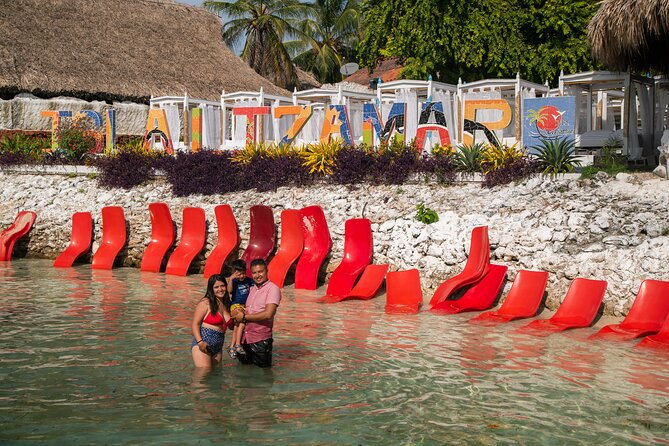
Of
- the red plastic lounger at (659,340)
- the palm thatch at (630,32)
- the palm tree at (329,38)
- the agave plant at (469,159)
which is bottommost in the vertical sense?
the red plastic lounger at (659,340)

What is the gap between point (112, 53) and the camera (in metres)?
30.9

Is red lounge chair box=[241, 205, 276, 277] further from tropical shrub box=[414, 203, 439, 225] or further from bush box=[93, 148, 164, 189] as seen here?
bush box=[93, 148, 164, 189]

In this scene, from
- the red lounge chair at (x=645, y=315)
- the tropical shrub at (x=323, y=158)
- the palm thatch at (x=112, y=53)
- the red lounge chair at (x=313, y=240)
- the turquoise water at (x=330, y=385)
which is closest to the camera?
the turquoise water at (x=330, y=385)

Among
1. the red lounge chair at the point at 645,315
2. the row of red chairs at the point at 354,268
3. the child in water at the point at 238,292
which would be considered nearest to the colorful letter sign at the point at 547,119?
the row of red chairs at the point at 354,268

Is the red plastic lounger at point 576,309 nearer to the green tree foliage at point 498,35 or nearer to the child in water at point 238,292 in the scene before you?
the child in water at point 238,292

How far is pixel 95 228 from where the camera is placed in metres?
20.1

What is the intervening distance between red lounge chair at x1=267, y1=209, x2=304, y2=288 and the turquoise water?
11.9ft

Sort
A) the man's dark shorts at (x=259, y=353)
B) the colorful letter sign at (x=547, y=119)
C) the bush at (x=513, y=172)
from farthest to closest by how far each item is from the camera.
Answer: the colorful letter sign at (x=547, y=119)
the bush at (x=513, y=172)
the man's dark shorts at (x=259, y=353)

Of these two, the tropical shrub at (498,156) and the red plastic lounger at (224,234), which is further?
the red plastic lounger at (224,234)

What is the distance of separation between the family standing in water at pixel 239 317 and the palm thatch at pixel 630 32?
1059 centimetres

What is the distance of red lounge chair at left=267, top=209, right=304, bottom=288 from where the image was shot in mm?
16734

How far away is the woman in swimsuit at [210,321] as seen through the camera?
9.02 m

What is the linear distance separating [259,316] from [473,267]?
6300 mm

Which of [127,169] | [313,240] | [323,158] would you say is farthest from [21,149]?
[313,240]
